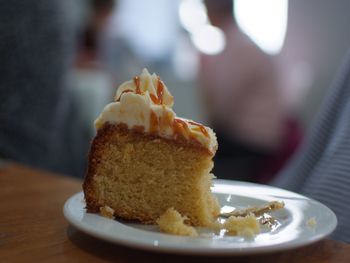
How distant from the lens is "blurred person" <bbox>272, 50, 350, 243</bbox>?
106 centimetres

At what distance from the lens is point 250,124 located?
254 cm

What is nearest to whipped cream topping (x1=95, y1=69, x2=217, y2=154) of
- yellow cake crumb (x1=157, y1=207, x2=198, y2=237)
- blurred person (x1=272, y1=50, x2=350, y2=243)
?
yellow cake crumb (x1=157, y1=207, x2=198, y2=237)

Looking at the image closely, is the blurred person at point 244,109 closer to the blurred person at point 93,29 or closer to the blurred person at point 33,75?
the blurred person at point 33,75

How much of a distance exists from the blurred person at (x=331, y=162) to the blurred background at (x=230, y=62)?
83 cm

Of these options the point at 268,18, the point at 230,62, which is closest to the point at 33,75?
the point at 230,62

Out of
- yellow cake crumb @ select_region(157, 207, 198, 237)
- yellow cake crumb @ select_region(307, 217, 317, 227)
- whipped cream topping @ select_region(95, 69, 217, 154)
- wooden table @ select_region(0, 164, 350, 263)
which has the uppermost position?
whipped cream topping @ select_region(95, 69, 217, 154)

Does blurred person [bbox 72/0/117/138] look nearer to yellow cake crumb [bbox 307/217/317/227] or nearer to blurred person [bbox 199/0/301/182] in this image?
blurred person [bbox 199/0/301/182]

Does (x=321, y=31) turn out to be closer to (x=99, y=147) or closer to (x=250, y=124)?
(x=250, y=124)

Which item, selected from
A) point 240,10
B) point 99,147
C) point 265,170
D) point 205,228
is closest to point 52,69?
point 99,147

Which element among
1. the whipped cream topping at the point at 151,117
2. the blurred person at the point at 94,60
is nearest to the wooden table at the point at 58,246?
the whipped cream topping at the point at 151,117

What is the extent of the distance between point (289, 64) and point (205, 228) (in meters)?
3.38

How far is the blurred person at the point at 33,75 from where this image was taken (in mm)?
1527

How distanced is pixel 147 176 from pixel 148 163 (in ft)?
0.06

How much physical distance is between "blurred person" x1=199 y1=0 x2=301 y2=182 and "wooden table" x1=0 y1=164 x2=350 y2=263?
5.04 feet
